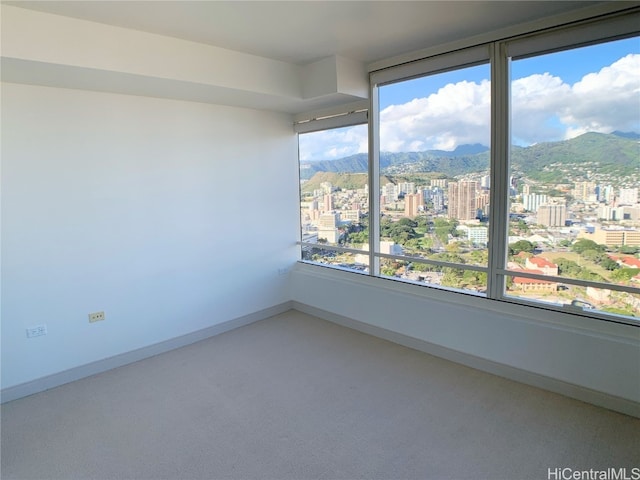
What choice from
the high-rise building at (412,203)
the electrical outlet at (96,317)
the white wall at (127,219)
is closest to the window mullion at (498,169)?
the high-rise building at (412,203)

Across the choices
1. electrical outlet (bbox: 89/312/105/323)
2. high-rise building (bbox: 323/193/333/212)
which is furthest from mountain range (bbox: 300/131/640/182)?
electrical outlet (bbox: 89/312/105/323)

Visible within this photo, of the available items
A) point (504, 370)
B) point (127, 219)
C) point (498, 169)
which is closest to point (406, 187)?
point (498, 169)

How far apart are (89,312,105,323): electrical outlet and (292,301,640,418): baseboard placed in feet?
7.75

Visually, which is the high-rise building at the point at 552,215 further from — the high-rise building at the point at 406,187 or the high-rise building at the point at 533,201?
the high-rise building at the point at 406,187

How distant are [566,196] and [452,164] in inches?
37.8

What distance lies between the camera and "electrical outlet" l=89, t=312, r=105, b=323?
3.38 metres

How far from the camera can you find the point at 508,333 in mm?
3111

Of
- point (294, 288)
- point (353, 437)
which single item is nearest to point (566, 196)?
point (353, 437)

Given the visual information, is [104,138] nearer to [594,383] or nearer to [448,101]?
[448,101]

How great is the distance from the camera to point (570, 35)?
274cm

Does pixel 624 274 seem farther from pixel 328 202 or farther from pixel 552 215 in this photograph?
pixel 328 202

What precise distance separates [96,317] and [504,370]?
353 cm

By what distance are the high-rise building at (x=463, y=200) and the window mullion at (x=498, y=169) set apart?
0.18 meters

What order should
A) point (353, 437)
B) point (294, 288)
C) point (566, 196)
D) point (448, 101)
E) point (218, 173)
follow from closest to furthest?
point (353, 437), point (566, 196), point (448, 101), point (218, 173), point (294, 288)
